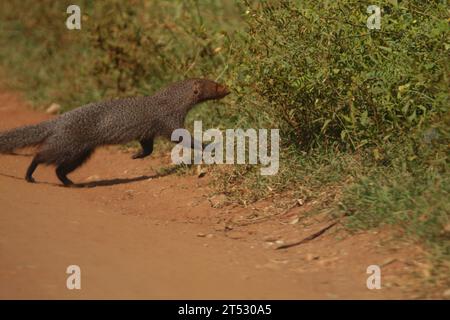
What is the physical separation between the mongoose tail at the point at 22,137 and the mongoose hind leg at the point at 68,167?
25cm

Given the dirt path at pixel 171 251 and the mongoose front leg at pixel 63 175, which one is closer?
the dirt path at pixel 171 251

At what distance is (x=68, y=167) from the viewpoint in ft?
17.7

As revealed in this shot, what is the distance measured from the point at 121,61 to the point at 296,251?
11.4 ft

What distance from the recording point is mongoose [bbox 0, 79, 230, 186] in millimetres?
5328

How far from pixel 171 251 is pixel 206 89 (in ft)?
7.70

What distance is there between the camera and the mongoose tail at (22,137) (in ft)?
17.5

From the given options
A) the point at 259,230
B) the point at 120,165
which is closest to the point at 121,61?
the point at 120,165

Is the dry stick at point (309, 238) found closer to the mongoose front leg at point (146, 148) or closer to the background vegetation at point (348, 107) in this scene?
the background vegetation at point (348, 107)

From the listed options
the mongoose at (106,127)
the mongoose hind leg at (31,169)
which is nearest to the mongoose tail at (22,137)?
the mongoose at (106,127)

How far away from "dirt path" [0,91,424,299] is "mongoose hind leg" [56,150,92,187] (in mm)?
223

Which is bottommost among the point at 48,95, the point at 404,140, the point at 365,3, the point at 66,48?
the point at 404,140

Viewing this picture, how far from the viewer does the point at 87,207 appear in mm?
4562

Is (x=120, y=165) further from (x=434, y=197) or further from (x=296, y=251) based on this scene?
(x=434, y=197)

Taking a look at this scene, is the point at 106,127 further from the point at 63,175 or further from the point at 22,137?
the point at 22,137
